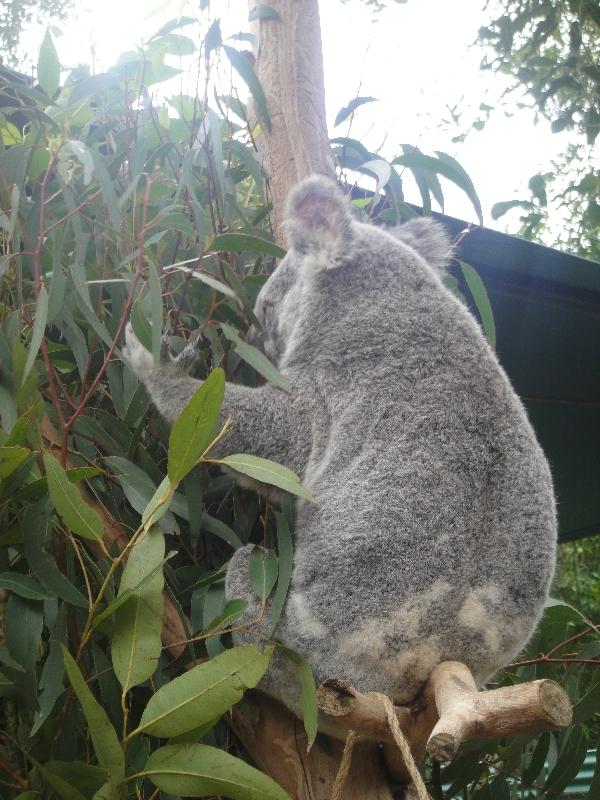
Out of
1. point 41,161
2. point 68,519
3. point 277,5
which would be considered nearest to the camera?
point 68,519

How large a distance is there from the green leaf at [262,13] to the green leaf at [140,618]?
153cm

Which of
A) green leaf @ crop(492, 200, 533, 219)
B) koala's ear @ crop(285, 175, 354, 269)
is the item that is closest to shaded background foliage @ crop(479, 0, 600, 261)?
green leaf @ crop(492, 200, 533, 219)

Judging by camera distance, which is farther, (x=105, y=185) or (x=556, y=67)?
(x=556, y=67)

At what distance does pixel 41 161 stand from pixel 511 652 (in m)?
1.51

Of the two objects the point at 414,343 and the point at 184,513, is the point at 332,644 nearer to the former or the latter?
the point at 184,513

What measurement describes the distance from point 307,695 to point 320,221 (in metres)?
1.08

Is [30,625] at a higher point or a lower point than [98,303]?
lower

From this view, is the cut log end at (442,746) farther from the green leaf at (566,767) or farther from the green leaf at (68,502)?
the green leaf at (566,767)

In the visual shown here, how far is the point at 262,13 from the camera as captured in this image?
221 cm

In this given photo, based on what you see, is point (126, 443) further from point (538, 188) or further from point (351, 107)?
point (538, 188)

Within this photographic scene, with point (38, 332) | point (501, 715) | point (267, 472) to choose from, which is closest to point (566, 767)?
point (501, 715)

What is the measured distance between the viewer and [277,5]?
2258 mm

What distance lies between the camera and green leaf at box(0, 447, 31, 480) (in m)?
1.27

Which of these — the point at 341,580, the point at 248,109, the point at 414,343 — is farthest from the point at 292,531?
the point at 248,109
